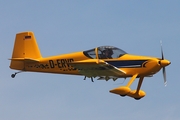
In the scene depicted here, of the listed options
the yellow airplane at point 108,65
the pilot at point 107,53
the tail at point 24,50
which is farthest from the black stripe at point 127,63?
the tail at point 24,50

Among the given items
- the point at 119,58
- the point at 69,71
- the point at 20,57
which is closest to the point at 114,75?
the point at 119,58

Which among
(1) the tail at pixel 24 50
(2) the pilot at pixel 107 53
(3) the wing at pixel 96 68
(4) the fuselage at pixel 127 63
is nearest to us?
(3) the wing at pixel 96 68

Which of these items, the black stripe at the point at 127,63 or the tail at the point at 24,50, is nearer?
the black stripe at the point at 127,63

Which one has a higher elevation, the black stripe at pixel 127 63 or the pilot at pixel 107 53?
the pilot at pixel 107 53

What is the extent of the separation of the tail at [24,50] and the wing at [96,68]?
4369 millimetres

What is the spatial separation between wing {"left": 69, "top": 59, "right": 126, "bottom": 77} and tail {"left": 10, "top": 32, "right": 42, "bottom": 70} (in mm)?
4369

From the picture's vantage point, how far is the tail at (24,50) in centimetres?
3347

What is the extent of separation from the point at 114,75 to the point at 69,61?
2.80 m

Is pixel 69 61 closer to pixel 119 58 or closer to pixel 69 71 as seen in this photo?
pixel 69 71

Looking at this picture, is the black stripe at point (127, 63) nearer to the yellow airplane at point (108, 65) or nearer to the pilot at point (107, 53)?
the yellow airplane at point (108, 65)

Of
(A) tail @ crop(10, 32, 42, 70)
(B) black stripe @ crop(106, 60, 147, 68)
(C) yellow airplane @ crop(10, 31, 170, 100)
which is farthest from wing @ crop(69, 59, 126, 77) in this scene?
(A) tail @ crop(10, 32, 42, 70)

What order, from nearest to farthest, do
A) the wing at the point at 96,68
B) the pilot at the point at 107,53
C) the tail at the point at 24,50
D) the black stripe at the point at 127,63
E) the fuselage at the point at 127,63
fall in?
1. the wing at the point at 96,68
2. the fuselage at the point at 127,63
3. the black stripe at the point at 127,63
4. the pilot at the point at 107,53
5. the tail at the point at 24,50

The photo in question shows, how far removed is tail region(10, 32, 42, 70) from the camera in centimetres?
3347

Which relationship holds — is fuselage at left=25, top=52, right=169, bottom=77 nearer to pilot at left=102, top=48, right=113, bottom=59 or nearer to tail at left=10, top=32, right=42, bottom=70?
pilot at left=102, top=48, right=113, bottom=59
